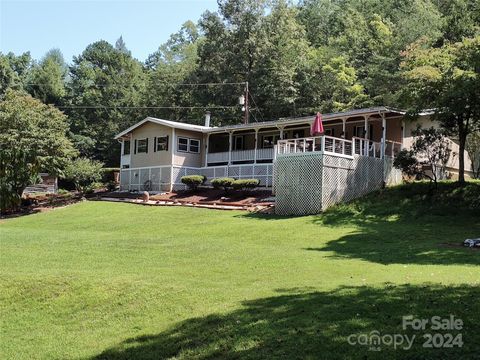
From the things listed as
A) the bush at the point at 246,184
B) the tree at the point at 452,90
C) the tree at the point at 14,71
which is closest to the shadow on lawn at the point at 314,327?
the tree at the point at 452,90

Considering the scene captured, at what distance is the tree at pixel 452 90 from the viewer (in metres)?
18.7

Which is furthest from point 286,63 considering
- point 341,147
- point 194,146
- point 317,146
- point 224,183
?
point 341,147

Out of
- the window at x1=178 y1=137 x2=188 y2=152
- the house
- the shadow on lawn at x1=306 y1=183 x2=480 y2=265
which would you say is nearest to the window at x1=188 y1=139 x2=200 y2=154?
the house

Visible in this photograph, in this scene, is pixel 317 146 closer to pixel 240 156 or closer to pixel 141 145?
pixel 240 156

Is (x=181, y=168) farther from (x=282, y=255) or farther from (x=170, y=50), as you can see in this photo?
(x=170, y=50)

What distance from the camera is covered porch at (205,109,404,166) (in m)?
24.1

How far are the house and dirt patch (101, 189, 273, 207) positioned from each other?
5.55 feet

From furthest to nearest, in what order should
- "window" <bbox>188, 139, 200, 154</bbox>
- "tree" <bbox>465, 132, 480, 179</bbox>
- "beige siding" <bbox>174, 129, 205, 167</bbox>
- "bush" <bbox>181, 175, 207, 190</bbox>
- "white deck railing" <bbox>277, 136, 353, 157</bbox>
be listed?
"window" <bbox>188, 139, 200, 154</bbox>
"beige siding" <bbox>174, 129, 205, 167</bbox>
"bush" <bbox>181, 175, 207, 190</bbox>
"tree" <bbox>465, 132, 480, 179</bbox>
"white deck railing" <bbox>277, 136, 353, 157</bbox>

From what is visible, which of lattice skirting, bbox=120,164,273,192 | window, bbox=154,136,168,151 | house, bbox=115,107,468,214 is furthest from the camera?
window, bbox=154,136,168,151

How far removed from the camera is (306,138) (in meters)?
22.9

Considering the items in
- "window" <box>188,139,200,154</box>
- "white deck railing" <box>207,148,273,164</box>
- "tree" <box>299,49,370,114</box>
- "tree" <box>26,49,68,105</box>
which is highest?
"tree" <box>26,49,68,105</box>

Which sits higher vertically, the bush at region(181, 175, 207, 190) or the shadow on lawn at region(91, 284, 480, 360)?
the bush at region(181, 175, 207, 190)

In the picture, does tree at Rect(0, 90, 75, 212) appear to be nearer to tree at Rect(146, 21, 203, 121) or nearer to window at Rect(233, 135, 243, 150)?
window at Rect(233, 135, 243, 150)

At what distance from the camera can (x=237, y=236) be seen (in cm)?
1738
